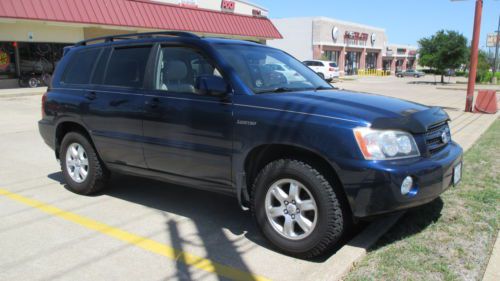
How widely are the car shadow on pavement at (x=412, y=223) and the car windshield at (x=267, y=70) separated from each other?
1.58 metres

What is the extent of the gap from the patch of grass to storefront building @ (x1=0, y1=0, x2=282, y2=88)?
20.1 metres

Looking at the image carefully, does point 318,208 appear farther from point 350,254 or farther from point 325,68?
point 325,68

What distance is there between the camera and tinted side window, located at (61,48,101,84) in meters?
5.41

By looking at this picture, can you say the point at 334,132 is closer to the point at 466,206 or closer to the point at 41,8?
the point at 466,206

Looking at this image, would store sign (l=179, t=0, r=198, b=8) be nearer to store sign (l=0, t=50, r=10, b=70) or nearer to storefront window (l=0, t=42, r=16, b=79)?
storefront window (l=0, t=42, r=16, b=79)

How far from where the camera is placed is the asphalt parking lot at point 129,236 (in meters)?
3.56

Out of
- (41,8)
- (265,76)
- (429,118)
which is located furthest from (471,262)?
(41,8)

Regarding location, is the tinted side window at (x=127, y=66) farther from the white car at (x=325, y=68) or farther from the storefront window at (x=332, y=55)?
the storefront window at (x=332, y=55)

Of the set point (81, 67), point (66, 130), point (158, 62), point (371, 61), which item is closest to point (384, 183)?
point (158, 62)

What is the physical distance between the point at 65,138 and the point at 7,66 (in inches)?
844

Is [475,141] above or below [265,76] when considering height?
below

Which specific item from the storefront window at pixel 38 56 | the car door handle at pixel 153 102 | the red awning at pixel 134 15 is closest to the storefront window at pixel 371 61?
the red awning at pixel 134 15

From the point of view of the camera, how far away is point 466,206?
15.2 ft

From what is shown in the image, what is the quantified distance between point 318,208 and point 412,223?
1230 millimetres
